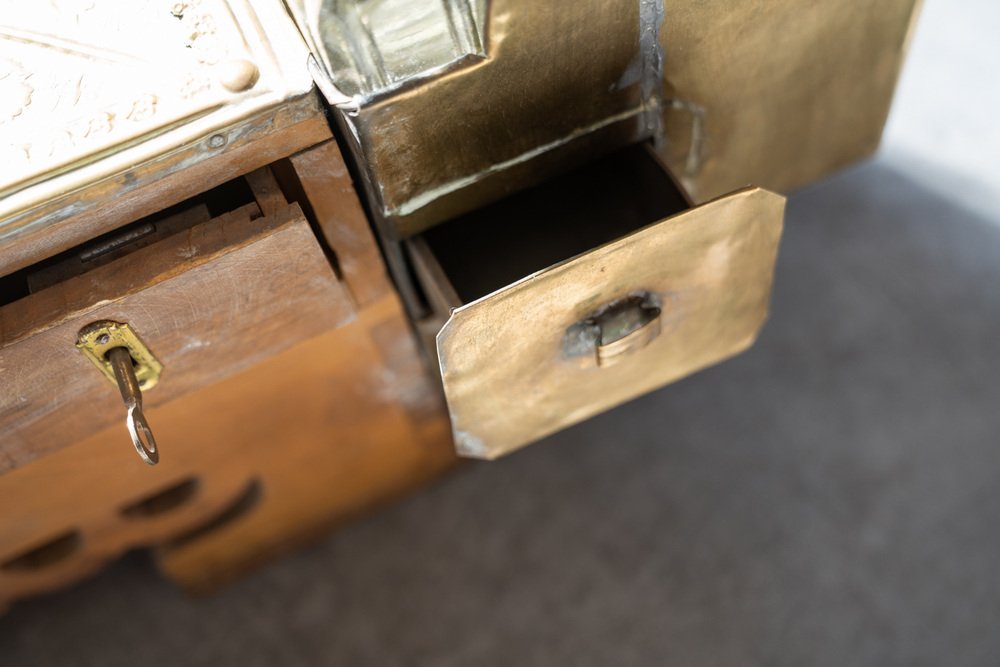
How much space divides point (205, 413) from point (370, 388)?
15cm

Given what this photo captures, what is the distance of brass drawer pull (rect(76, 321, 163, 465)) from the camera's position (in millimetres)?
514

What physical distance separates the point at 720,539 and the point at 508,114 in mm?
589

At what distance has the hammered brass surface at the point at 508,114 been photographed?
51cm

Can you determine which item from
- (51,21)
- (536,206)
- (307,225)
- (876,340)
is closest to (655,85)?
(536,206)

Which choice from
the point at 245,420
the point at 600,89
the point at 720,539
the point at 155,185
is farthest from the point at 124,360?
the point at 720,539

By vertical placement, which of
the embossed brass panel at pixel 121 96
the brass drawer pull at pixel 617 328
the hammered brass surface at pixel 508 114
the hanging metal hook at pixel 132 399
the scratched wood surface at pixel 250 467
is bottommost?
the scratched wood surface at pixel 250 467

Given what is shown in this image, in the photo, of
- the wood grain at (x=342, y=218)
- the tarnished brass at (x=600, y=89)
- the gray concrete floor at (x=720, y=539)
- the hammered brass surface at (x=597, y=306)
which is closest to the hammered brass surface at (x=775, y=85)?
the tarnished brass at (x=600, y=89)

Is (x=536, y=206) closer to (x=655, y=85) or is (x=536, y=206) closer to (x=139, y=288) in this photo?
(x=655, y=85)

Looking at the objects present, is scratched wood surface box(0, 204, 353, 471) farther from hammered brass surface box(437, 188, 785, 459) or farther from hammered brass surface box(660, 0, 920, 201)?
hammered brass surface box(660, 0, 920, 201)

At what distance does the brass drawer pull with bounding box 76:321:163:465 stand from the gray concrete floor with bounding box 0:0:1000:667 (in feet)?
1.59

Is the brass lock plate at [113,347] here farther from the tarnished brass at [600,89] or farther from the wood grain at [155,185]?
the tarnished brass at [600,89]

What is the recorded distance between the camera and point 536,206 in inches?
25.8

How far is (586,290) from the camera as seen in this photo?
20.9 inches

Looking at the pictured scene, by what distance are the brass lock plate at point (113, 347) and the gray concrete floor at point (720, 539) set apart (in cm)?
48
